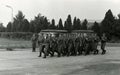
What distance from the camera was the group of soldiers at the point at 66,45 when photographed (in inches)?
976

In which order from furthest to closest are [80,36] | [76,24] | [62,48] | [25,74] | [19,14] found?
[19,14] → [76,24] → [80,36] → [62,48] → [25,74]

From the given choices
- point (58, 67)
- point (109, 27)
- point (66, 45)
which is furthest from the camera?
point (109, 27)

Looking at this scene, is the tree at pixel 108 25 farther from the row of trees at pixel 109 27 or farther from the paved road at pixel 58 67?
the paved road at pixel 58 67

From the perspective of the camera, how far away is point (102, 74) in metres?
14.6

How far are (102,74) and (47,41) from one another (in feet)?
33.7

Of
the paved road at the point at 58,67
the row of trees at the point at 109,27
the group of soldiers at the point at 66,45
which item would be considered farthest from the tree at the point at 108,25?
the paved road at the point at 58,67

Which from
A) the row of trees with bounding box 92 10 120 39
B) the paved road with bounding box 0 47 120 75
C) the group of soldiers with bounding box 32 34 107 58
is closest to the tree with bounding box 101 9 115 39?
the row of trees with bounding box 92 10 120 39

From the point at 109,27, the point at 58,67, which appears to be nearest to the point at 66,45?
the point at 58,67

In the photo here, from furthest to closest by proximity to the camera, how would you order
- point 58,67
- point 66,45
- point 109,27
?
point 109,27 → point 66,45 → point 58,67

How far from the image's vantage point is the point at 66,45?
27047 mm

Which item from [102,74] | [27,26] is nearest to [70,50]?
[102,74]

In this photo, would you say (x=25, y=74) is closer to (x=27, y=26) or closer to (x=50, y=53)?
(x=50, y=53)

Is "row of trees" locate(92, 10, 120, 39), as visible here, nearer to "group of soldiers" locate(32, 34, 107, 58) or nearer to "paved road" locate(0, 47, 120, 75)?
"group of soldiers" locate(32, 34, 107, 58)

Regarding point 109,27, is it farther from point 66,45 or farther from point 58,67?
point 58,67
